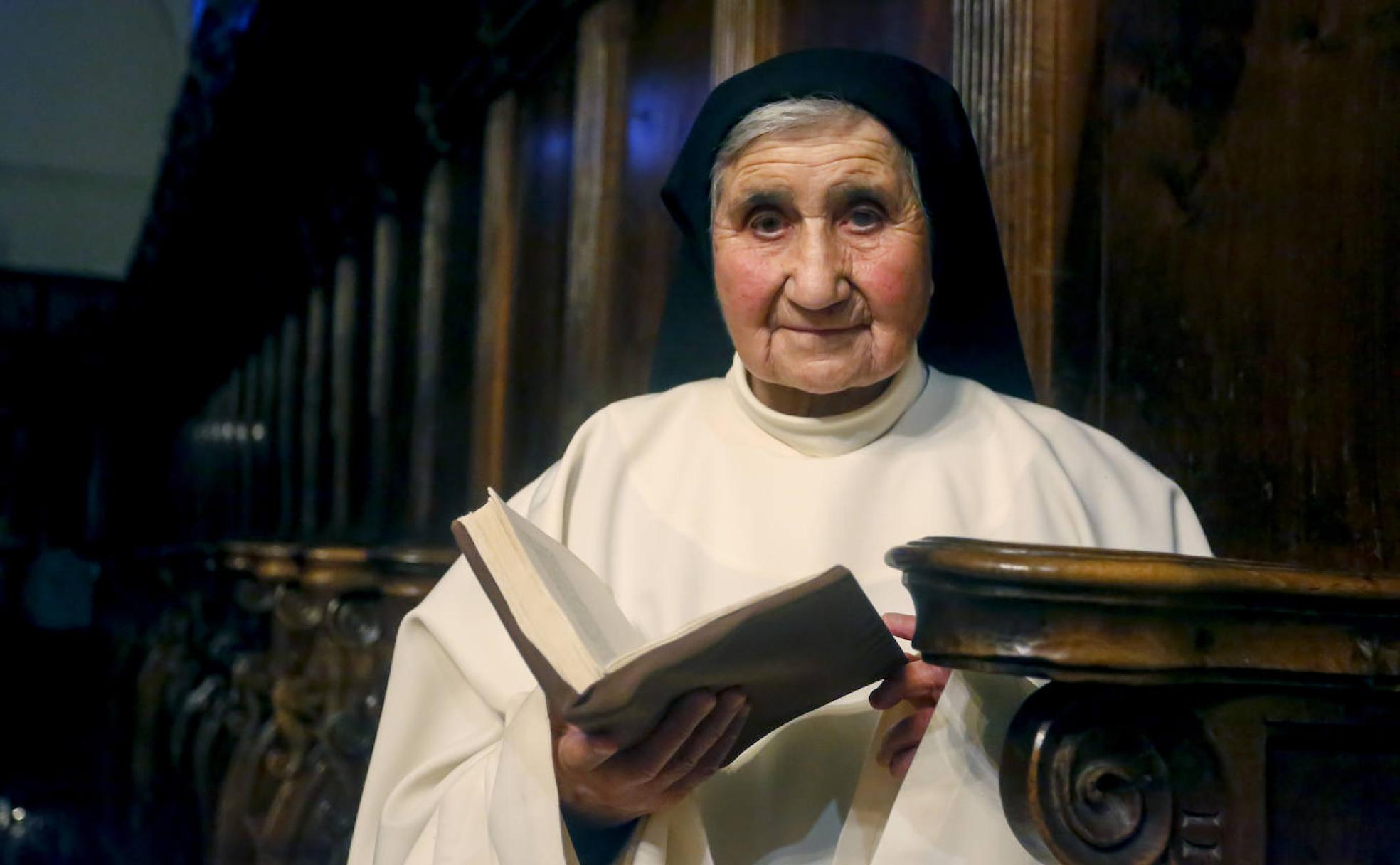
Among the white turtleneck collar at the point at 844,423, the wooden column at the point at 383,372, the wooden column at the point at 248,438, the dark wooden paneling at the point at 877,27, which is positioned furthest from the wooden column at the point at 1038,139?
the wooden column at the point at 248,438

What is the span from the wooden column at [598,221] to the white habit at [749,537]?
2.04m

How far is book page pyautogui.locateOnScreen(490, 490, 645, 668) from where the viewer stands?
1597 millimetres

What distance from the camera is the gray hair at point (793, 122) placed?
2.09 metres

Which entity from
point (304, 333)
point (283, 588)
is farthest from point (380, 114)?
point (283, 588)

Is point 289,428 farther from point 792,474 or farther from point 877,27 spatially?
point 792,474

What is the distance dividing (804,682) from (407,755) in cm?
71

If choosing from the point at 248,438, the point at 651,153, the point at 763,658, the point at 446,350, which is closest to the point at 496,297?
the point at 446,350

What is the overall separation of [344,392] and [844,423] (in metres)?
6.57

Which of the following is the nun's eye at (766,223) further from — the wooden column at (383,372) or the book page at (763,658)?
the wooden column at (383,372)

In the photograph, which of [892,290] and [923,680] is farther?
[892,290]

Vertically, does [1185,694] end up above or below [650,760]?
above

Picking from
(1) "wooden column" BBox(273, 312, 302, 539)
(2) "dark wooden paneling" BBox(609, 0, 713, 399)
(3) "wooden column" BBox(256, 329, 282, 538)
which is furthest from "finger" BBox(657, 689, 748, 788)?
(3) "wooden column" BBox(256, 329, 282, 538)

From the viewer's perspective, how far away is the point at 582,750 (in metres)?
1.70

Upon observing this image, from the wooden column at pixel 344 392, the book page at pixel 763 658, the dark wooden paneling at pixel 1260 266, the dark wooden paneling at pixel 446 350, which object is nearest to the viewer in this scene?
the book page at pixel 763 658
